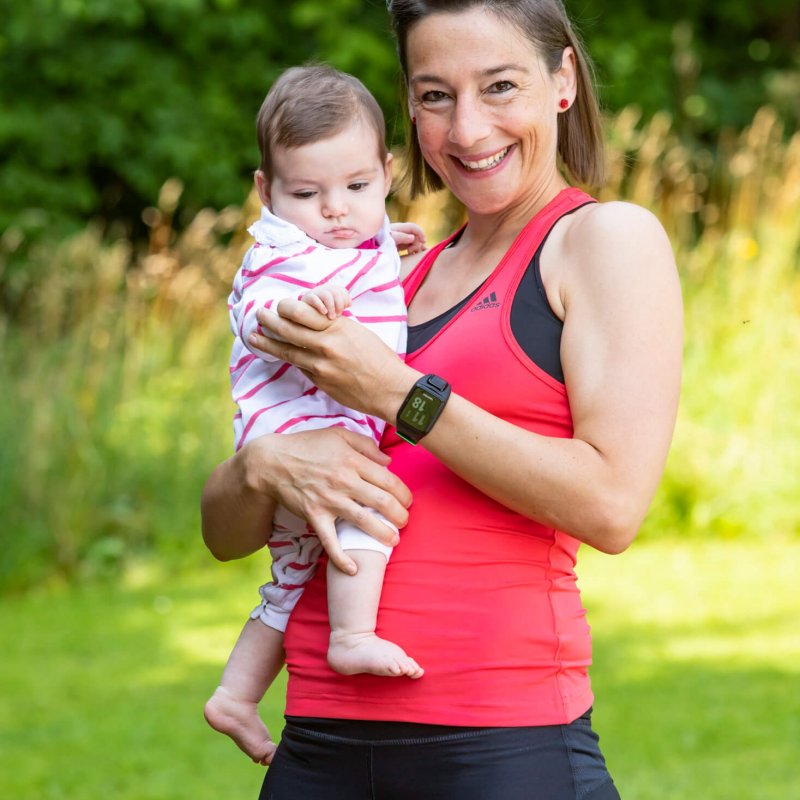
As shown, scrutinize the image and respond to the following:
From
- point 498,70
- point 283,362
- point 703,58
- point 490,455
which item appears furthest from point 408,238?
point 703,58

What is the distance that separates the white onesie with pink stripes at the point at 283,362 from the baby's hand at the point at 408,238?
0.21m

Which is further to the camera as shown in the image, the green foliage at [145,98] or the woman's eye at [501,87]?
the green foliage at [145,98]

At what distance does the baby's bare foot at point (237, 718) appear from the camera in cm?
233

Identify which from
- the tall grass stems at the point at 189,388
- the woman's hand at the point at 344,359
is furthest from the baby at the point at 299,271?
the tall grass stems at the point at 189,388

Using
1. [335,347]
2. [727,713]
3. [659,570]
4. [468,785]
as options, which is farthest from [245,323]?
[659,570]

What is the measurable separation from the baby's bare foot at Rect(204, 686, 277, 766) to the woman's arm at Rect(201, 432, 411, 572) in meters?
0.29

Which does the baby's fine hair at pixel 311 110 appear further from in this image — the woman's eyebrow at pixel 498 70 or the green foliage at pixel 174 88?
the green foliage at pixel 174 88

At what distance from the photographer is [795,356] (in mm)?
7422

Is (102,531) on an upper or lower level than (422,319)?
lower

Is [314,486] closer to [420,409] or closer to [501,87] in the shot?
[420,409]

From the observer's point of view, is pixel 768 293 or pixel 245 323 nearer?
pixel 245 323

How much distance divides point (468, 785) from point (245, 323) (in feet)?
2.69

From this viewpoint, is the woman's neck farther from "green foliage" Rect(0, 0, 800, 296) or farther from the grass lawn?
"green foliage" Rect(0, 0, 800, 296)

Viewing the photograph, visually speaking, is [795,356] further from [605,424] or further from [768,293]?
[605,424]
